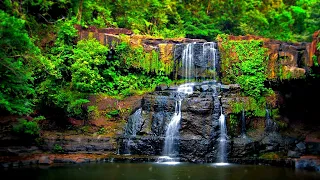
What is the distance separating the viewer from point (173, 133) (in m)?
15.7

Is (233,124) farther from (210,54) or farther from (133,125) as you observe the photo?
(210,54)

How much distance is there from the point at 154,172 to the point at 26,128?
6157mm

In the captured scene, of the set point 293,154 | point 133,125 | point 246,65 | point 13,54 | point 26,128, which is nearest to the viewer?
point 13,54

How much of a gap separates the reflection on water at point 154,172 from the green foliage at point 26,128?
203cm

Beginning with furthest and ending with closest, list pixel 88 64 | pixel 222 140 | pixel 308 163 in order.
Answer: pixel 88 64 < pixel 222 140 < pixel 308 163

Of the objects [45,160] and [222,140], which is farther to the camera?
[222,140]

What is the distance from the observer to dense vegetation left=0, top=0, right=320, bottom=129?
1201cm

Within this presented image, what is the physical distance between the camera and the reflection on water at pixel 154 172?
11211 millimetres

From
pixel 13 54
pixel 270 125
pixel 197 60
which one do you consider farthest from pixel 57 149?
pixel 270 125

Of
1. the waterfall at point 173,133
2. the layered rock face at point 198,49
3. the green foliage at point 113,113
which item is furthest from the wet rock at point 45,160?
the layered rock face at point 198,49

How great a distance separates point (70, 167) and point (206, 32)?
806 inches

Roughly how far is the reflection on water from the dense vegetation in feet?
9.02

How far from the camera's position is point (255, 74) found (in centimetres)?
1850

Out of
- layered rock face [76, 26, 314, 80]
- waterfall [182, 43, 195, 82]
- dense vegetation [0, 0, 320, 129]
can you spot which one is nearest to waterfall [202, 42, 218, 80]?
layered rock face [76, 26, 314, 80]
